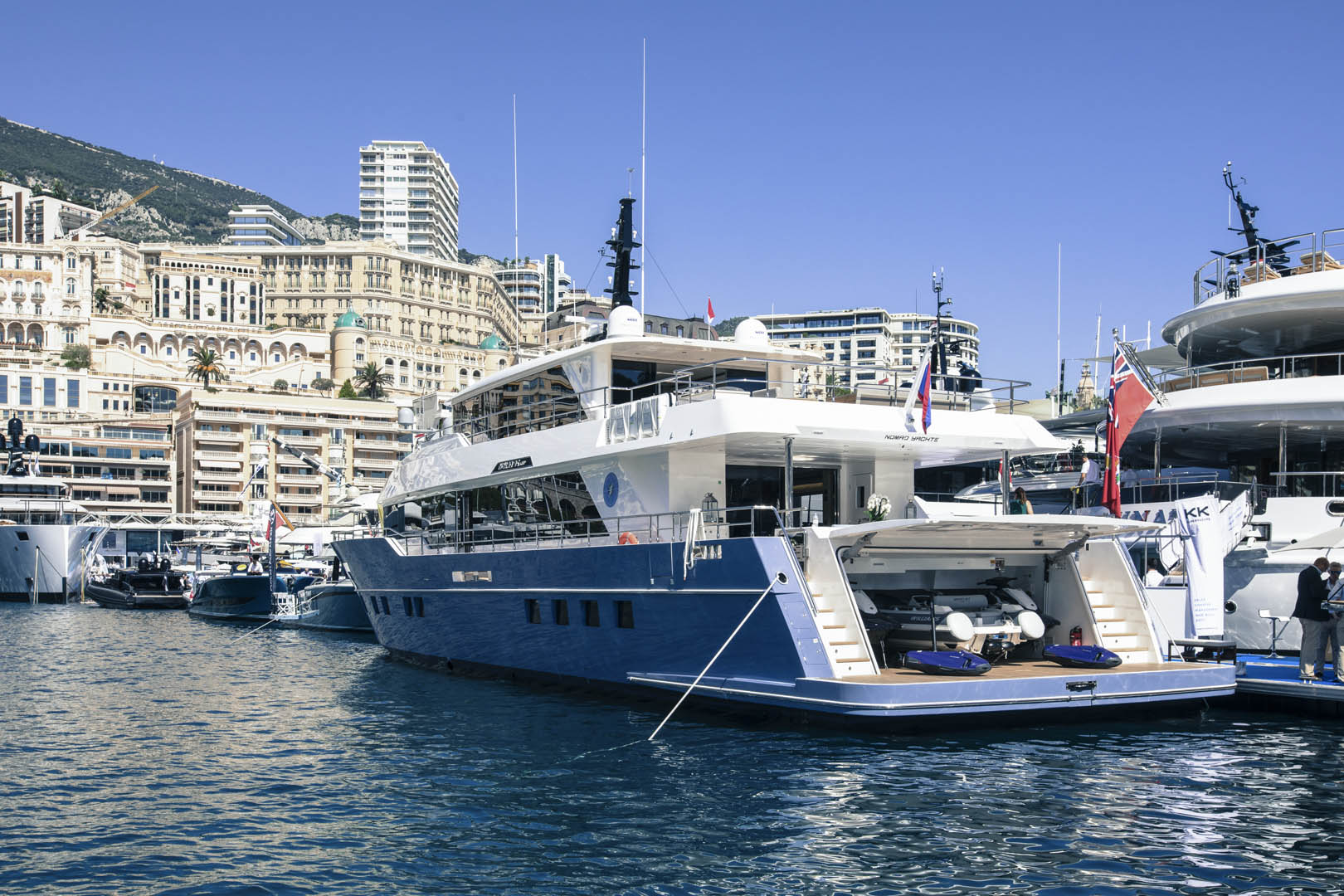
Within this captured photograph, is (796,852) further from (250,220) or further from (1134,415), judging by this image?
(250,220)

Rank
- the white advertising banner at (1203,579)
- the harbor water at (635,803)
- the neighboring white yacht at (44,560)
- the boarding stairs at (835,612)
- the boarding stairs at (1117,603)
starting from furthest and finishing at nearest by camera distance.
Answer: the neighboring white yacht at (44,560), the white advertising banner at (1203,579), the boarding stairs at (1117,603), the boarding stairs at (835,612), the harbor water at (635,803)

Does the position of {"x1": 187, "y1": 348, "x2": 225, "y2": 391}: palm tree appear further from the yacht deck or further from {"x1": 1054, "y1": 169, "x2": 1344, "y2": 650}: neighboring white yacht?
the yacht deck

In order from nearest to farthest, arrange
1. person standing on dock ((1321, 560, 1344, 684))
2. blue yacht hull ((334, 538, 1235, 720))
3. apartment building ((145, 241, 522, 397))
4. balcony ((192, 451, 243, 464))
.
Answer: blue yacht hull ((334, 538, 1235, 720)) → person standing on dock ((1321, 560, 1344, 684)) → balcony ((192, 451, 243, 464)) → apartment building ((145, 241, 522, 397))

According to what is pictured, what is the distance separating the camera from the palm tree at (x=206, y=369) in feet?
424

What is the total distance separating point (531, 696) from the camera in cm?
1791

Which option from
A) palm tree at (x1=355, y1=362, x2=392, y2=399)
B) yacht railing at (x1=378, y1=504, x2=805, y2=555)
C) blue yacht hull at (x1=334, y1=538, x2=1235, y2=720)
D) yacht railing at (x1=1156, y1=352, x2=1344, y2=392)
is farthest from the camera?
palm tree at (x1=355, y1=362, x2=392, y2=399)

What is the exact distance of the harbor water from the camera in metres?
8.98

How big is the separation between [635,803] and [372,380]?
411ft

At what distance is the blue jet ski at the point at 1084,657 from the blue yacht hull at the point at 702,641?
7.8 inches

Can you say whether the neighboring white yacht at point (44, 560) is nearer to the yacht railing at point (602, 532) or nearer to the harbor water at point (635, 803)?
the yacht railing at point (602, 532)

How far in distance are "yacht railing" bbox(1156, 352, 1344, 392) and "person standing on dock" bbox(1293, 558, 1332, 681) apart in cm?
684

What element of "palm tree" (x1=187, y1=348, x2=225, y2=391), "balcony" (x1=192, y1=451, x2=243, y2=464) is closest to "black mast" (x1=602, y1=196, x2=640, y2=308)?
"balcony" (x1=192, y1=451, x2=243, y2=464)

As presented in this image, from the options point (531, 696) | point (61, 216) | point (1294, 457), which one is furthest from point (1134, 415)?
point (61, 216)

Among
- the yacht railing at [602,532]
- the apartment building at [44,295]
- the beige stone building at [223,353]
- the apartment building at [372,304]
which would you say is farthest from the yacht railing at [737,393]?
the apartment building at [44,295]
